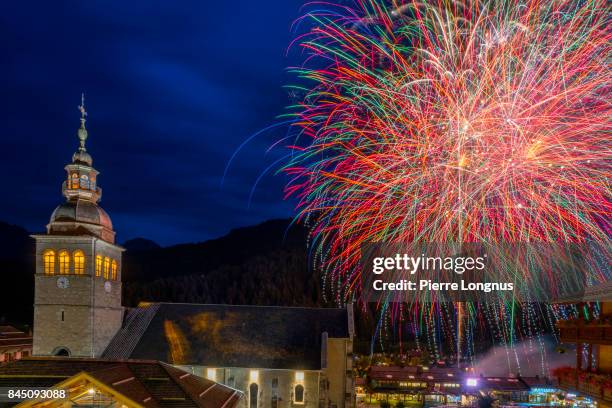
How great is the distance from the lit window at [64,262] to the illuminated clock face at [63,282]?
1.07ft

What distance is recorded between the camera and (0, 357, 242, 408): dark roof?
1731cm

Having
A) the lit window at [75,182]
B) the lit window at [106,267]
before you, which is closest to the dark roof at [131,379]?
the lit window at [106,267]

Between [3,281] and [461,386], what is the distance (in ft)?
356

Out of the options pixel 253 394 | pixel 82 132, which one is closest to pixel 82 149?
pixel 82 132

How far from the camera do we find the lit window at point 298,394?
34.5 m

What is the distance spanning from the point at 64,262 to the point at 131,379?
1879cm

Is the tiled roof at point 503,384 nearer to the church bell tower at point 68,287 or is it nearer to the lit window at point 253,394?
the lit window at point 253,394

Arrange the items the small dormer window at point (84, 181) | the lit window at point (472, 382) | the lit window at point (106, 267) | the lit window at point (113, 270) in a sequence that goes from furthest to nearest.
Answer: the lit window at point (472, 382), the lit window at point (113, 270), the lit window at point (106, 267), the small dormer window at point (84, 181)

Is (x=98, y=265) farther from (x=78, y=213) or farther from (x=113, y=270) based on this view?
(x=78, y=213)

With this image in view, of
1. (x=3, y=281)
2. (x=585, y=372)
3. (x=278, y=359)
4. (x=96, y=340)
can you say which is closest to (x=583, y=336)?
(x=585, y=372)

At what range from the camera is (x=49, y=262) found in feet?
112

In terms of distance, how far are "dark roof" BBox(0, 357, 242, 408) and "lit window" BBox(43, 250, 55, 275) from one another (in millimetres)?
13827

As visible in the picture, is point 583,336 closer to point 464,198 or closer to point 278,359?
point 464,198

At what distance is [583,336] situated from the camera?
68.8 ft
